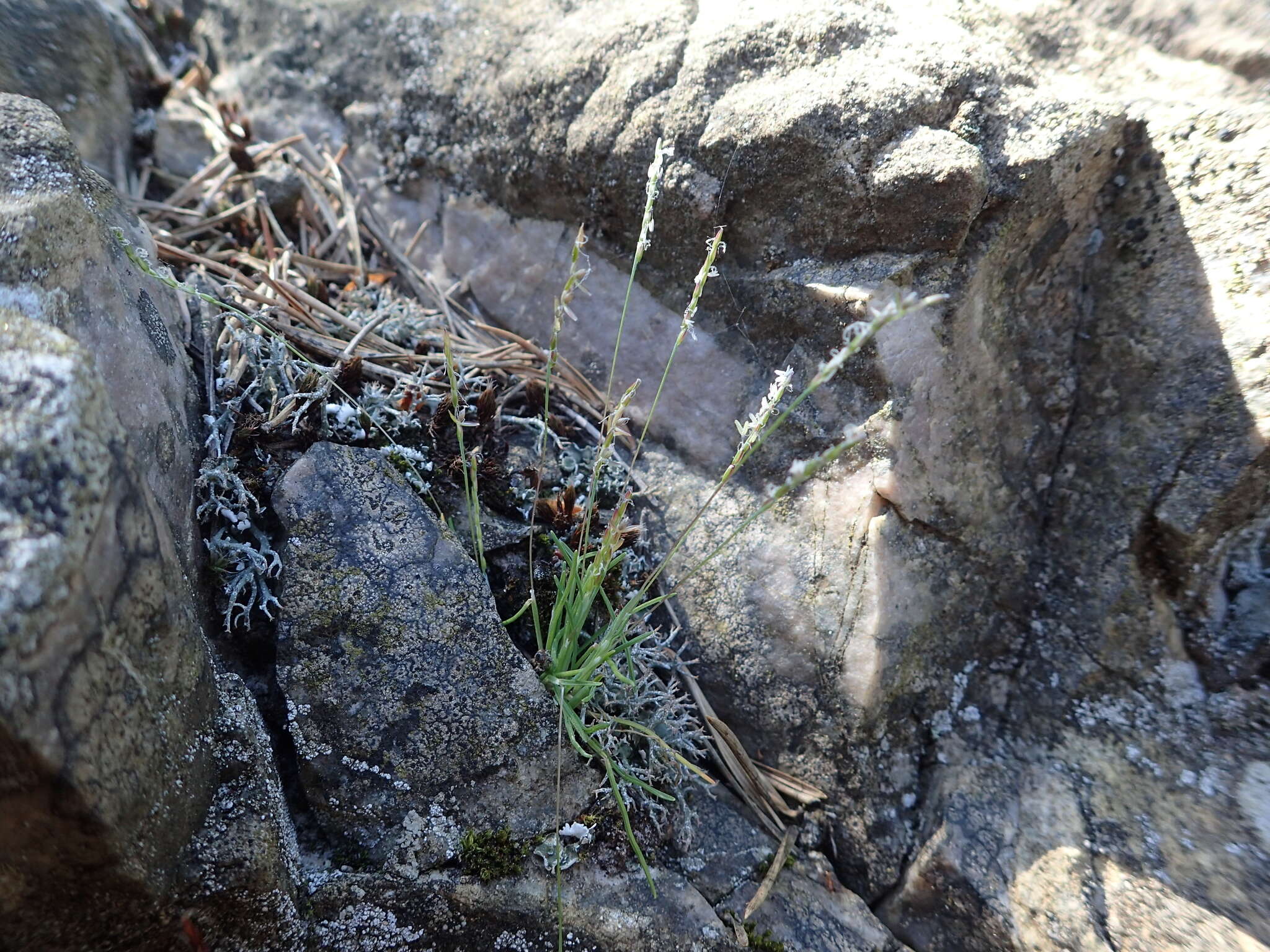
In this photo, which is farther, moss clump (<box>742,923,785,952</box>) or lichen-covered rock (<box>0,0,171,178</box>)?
lichen-covered rock (<box>0,0,171,178</box>)

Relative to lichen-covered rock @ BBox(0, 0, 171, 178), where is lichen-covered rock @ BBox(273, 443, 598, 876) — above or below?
below

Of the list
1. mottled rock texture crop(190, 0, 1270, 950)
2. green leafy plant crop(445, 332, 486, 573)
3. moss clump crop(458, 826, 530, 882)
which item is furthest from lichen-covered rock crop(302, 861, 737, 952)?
green leafy plant crop(445, 332, 486, 573)

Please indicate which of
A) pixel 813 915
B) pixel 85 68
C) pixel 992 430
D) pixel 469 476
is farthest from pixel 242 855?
pixel 85 68

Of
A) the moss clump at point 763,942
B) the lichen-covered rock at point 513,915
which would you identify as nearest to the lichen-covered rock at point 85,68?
the lichen-covered rock at point 513,915

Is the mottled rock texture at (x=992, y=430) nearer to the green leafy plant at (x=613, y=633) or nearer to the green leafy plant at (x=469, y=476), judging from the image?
the green leafy plant at (x=613, y=633)

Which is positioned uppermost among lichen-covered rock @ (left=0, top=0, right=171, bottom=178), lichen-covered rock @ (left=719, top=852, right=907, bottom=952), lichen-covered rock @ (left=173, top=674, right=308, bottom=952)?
lichen-covered rock @ (left=0, top=0, right=171, bottom=178)

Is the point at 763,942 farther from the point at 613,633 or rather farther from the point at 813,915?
the point at 613,633

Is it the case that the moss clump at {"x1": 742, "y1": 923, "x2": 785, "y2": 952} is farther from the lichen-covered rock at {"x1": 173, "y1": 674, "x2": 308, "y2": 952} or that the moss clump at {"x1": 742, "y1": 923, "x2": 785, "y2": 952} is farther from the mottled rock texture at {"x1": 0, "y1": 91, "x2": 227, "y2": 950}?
the mottled rock texture at {"x1": 0, "y1": 91, "x2": 227, "y2": 950}
